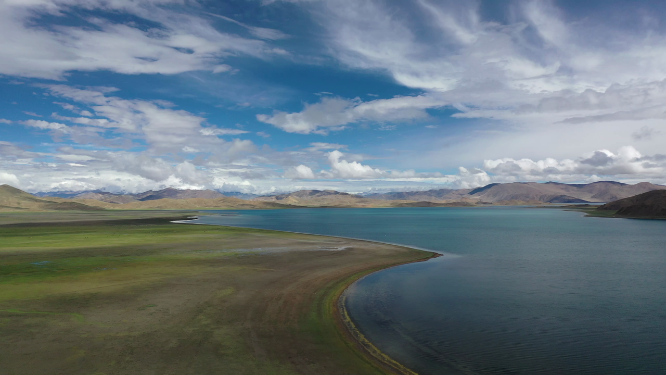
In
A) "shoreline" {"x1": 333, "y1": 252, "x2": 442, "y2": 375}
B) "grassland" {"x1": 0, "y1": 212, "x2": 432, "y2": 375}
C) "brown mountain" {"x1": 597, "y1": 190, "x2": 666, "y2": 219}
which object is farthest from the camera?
"brown mountain" {"x1": 597, "y1": 190, "x2": 666, "y2": 219}

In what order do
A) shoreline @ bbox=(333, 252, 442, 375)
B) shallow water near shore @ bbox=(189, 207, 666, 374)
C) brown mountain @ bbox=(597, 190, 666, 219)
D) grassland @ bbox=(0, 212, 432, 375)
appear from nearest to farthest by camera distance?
grassland @ bbox=(0, 212, 432, 375) → shoreline @ bbox=(333, 252, 442, 375) → shallow water near shore @ bbox=(189, 207, 666, 374) → brown mountain @ bbox=(597, 190, 666, 219)

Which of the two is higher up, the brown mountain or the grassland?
the brown mountain

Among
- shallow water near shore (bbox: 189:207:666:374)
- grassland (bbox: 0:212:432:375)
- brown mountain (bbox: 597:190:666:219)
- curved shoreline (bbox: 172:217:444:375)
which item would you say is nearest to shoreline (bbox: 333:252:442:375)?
curved shoreline (bbox: 172:217:444:375)

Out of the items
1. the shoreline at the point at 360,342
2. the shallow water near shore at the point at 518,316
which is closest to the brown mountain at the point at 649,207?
the shallow water near shore at the point at 518,316

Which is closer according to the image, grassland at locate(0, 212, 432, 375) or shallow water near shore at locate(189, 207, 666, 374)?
grassland at locate(0, 212, 432, 375)

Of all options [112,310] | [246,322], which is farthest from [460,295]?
[112,310]

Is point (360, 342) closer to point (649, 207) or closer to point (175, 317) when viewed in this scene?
point (175, 317)

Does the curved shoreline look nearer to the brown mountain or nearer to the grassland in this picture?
the grassland

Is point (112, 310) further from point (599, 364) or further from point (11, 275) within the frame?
point (599, 364)
